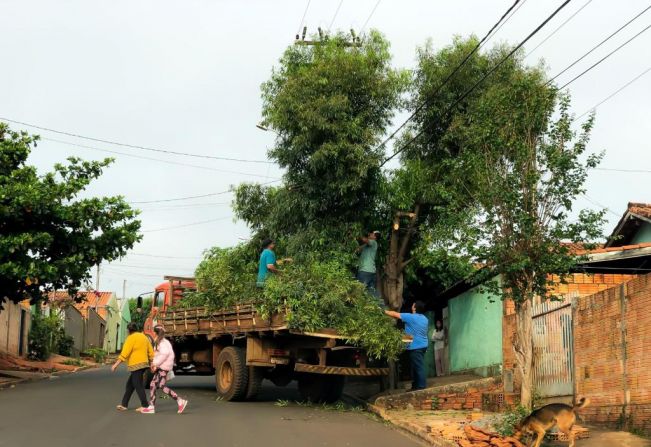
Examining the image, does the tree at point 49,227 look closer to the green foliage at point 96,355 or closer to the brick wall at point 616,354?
the brick wall at point 616,354

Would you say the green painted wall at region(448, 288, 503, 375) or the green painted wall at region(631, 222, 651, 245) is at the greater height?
the green painted wall at region(631, 222, 651, 245)

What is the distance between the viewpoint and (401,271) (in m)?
18.0

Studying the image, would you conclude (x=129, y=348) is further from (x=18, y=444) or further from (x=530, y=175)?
(x=530, y=175)

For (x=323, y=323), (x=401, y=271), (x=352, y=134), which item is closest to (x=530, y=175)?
(x=323, y=323)

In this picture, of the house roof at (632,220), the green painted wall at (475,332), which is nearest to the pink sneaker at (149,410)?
the green painted wall at (475,332)

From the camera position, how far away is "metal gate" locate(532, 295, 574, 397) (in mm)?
12172

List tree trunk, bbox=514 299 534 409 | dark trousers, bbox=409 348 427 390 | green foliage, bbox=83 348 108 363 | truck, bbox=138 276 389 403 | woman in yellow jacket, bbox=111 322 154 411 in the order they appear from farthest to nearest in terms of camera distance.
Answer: green foliage, bbox=83 348 108 363 → dark trousers, bbox=409 348 427 390 → truck, bbox=138 276 389 403 → woman in yellow jacket, bbox=111 322 154 411 → tree trunk, bbox=514 299 534 409

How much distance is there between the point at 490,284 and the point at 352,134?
6.67m

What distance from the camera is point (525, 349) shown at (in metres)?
10.5

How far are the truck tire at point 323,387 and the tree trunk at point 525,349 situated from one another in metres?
4.75

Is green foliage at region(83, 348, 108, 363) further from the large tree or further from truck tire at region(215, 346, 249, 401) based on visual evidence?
the large tree

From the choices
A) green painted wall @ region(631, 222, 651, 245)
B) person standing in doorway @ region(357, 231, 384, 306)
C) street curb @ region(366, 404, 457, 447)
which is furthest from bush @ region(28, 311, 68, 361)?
green painted wall @ region(631, 222, 651, 245)

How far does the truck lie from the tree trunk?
3079 millimetres

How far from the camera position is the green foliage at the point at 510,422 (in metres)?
9.52
